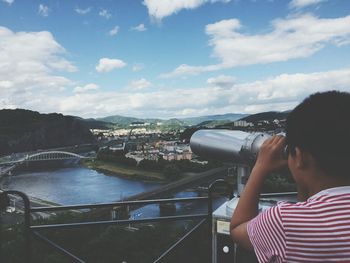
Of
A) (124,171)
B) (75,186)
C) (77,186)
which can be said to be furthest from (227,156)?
(124,171)

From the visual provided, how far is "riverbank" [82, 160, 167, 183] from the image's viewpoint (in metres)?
38.2

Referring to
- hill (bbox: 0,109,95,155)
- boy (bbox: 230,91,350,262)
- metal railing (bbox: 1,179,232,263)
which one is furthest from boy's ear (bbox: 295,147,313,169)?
hill (bbox: 0,109,95,155)

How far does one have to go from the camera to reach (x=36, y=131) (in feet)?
195

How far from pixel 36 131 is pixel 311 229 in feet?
203

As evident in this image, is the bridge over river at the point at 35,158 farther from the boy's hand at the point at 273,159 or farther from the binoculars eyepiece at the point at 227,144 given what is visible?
the boy's hand at the point at 273,159

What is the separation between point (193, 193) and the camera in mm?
28859

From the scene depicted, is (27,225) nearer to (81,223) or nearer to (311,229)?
(81,223)

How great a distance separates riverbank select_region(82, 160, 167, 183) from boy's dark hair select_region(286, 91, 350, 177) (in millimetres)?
36153

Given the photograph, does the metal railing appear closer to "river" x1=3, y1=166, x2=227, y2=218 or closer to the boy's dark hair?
the boy's dark hair

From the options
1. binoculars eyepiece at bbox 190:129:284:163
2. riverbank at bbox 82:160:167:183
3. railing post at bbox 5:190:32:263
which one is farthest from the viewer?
riverbank at bbox 82:160:167:183

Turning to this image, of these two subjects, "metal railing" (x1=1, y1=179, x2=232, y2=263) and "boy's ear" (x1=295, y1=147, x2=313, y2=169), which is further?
"metal railing" (x1=1, y1=179, x2=232, y2=263)

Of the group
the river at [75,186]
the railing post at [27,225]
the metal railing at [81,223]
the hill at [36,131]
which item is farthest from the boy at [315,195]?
the hill at [36,131]

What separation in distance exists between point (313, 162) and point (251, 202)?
0.14 m

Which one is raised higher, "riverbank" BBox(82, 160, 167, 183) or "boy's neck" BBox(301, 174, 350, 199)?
"boy's neck" BBox(301, 174, 350, 199)
